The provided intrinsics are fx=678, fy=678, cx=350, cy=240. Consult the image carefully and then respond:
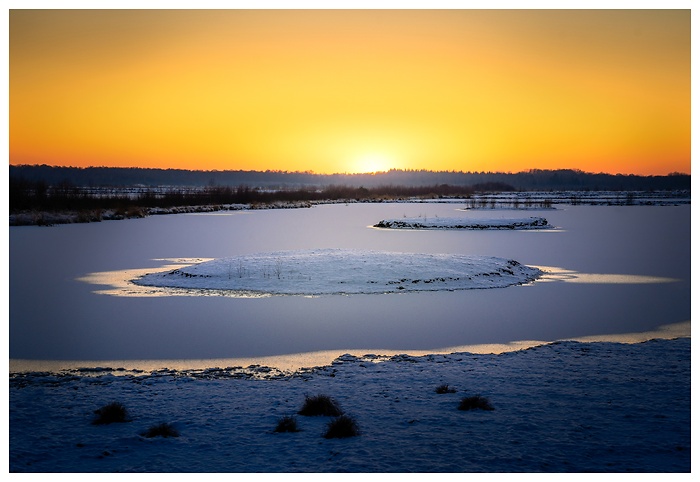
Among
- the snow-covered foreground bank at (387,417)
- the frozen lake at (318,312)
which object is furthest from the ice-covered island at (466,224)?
the snow-covered foreground bank at (387,417)

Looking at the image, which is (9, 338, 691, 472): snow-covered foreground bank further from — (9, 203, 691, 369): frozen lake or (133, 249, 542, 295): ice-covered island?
(133, 249, 542, 295): ice-covered island

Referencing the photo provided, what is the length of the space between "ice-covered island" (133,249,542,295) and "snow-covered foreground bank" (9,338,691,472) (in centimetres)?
721

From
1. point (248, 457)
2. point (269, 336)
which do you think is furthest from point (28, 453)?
point (269, 336)

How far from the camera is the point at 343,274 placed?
18.2 metres

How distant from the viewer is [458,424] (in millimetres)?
6855

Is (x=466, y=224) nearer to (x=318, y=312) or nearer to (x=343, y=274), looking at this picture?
(x=343, y=274)

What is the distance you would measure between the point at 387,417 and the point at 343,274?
11.1 m

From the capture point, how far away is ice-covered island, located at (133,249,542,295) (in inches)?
659

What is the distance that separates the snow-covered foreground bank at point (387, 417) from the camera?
235 inches

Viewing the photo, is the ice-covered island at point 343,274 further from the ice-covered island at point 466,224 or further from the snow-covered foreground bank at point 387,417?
the ice-covered island at point 466,224

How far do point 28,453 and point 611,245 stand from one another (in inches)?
1083

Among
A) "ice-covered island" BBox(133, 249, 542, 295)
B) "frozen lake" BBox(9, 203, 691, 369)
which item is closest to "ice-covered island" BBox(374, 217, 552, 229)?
"frozen lake" BBox(9, 203, 691, 369)

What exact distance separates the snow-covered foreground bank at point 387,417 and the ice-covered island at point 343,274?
7213 millimetres

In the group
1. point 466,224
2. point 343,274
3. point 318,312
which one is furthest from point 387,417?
point 466,224
